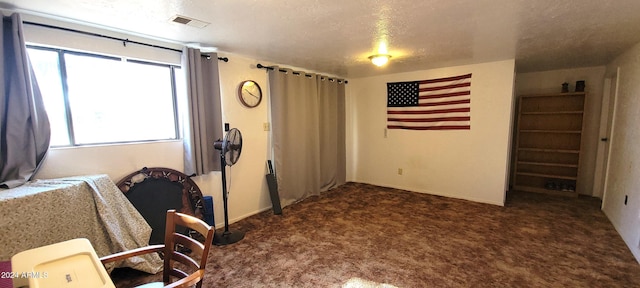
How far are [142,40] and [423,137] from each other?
3.98m

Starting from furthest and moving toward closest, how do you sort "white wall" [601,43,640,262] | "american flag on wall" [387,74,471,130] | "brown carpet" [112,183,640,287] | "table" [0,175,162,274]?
"american flag on wall" [387,74,471,130], "white wall" [601,43,640,262], "brown carpet" [112,183,640,287], "table" [0,175,162,274]

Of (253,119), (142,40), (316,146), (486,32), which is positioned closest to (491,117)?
(486,32)

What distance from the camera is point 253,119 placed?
3553 millimetres

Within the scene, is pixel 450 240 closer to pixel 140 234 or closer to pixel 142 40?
pixel 140 234

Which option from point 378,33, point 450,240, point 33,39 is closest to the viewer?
point 33,39

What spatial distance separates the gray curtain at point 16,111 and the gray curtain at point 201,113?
111cm

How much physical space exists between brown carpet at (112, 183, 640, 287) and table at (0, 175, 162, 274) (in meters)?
0.33

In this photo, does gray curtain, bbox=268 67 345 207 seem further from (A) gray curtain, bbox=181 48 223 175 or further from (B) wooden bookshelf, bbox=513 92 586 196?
(B) wooden bookshelf, bbox=513 92 586 196

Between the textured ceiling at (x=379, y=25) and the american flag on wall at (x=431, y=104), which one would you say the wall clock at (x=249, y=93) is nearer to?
the textured ceiling at (x=379, y=25)

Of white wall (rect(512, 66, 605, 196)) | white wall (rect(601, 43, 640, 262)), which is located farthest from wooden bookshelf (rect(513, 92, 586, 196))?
white wall (rect(601, 43, 640, 262))

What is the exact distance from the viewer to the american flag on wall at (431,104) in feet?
13.3

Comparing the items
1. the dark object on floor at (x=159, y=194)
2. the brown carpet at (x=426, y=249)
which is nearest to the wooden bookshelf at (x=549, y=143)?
the brown carpet at (x=426, y=249)

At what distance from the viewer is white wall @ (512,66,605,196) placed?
4105 millimetres

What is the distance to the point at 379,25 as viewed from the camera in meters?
2.21
